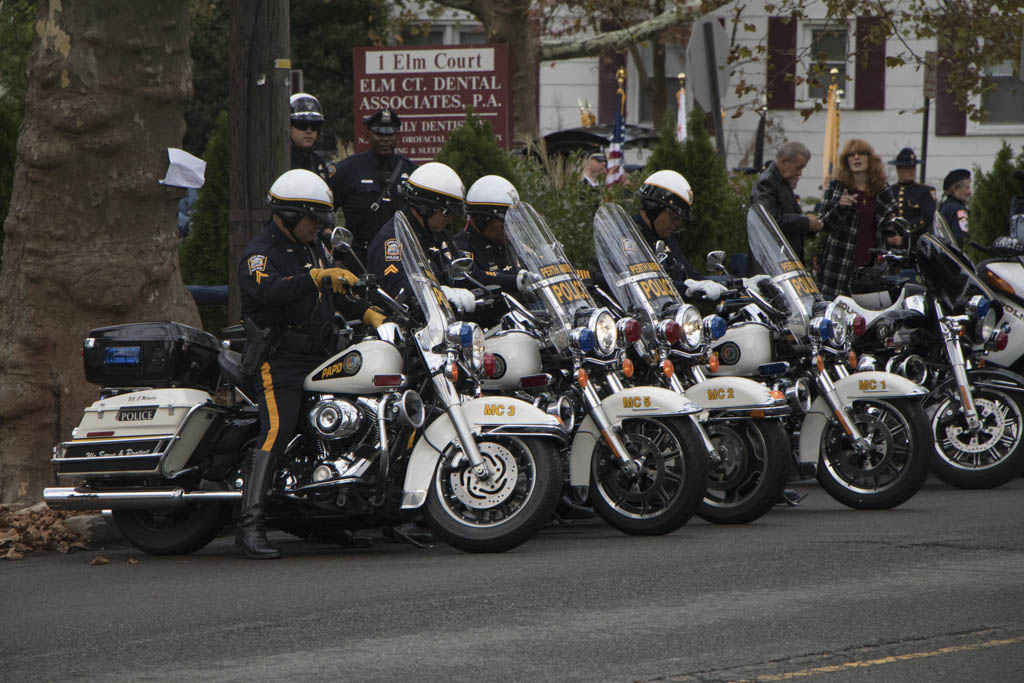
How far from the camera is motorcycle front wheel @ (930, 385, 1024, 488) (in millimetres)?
10891

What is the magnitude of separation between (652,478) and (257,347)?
2080mm

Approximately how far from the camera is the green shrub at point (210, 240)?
1569 centimetres

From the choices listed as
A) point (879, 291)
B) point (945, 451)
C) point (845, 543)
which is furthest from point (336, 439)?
point (879, 291)

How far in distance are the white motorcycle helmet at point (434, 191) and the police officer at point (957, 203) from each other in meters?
7.22

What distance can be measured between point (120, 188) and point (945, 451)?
5.29 meters

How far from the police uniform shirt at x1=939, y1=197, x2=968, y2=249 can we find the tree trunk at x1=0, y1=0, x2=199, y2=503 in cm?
770

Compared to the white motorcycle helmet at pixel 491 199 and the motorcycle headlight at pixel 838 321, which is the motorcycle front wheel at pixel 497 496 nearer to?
the white motorcycle helmet at pixel 491 199

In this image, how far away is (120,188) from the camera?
34.2ft

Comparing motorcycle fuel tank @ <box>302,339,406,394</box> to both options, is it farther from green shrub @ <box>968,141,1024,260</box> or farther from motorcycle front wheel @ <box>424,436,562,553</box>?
green shrub @ <box>968,141,1024,260</box>

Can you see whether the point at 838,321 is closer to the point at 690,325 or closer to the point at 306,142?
the point at 690,325

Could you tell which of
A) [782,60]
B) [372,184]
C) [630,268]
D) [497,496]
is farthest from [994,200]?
[782,60]

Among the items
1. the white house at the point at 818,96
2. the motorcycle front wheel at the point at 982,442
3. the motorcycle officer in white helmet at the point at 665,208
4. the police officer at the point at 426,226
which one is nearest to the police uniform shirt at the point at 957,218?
the motorcycle front wheel at the point at 982,442

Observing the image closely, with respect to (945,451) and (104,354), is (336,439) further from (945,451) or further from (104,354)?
(945,451)

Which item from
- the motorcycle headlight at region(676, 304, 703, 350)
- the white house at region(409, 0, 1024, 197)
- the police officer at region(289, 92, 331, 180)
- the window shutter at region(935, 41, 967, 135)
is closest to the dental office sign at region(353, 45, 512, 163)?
the police officer at region(289, 92, 331, 180)
